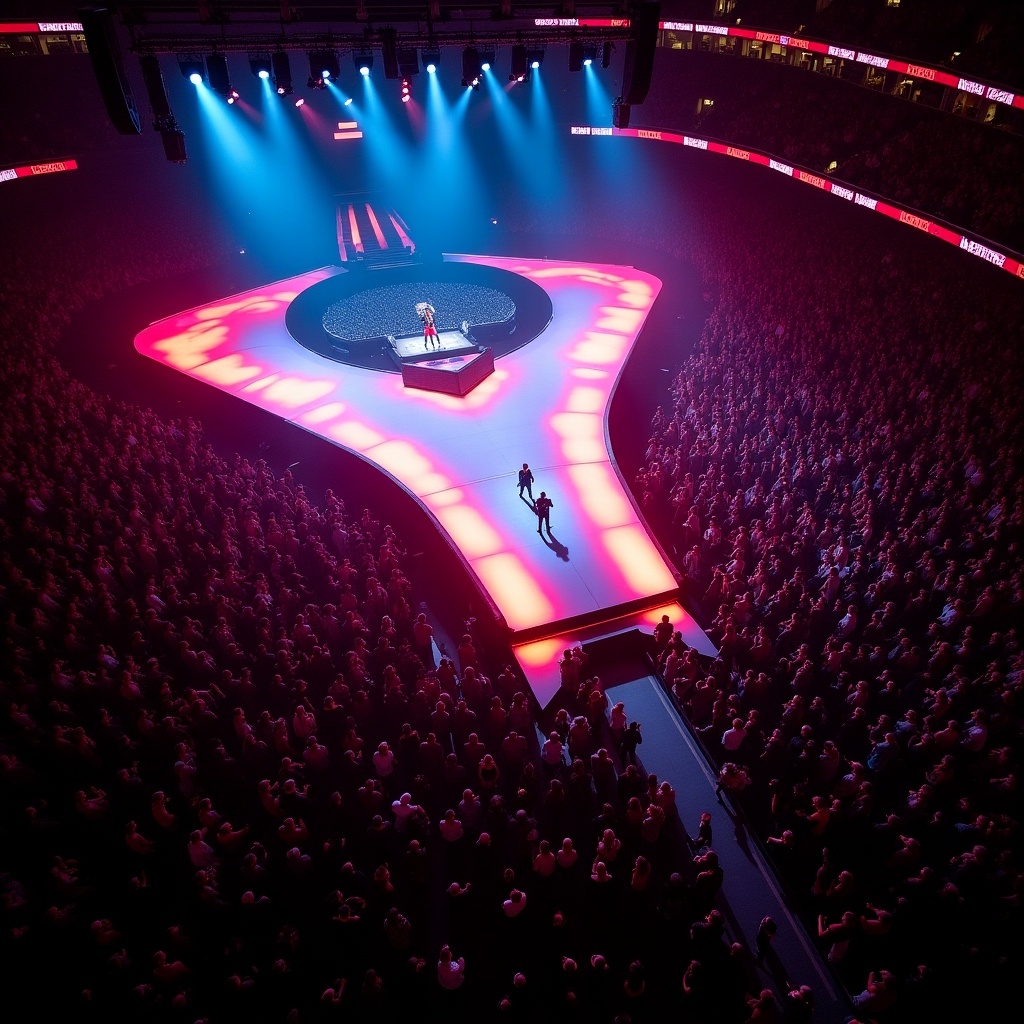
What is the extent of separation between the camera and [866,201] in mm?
14523

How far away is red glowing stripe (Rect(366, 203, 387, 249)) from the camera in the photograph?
75.2 ft

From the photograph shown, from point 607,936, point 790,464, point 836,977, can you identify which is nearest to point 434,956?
point 607,936

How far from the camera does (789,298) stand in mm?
15070

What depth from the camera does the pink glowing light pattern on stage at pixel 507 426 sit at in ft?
30.9

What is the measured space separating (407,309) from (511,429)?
8.56m

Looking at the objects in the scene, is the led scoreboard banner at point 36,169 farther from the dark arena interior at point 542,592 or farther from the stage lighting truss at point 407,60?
the stage lighting truss at point 407,60

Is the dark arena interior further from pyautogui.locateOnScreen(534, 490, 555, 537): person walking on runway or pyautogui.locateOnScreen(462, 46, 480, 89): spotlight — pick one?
pyautogui.locateOnScreen(534, 490, 555, 537): person walking on runway

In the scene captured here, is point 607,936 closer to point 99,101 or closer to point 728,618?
point 728,618

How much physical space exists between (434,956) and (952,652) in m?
5.89

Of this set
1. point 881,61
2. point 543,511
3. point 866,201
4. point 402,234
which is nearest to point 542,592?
point 543,511

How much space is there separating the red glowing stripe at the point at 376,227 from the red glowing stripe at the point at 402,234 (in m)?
0.62

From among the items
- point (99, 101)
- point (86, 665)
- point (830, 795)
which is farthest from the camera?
point (99, 101)

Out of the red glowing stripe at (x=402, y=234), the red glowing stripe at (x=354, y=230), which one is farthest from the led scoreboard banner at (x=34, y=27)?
the red glowing stripe at (x=402, y=234)

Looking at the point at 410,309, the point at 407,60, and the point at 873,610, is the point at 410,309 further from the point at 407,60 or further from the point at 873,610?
the point at 873,610
